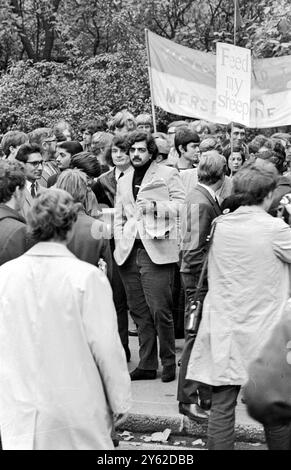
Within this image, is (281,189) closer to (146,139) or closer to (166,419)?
(146,139)

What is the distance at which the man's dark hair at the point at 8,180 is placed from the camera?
581cm

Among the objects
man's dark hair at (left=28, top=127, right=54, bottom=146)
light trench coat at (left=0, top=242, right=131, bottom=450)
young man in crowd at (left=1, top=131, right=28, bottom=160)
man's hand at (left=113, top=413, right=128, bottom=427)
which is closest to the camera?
light trench coat at (left=0, top=242, right=131, bottom=450)

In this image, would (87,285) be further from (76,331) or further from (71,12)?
(71,12)

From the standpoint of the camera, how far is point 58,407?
4082mm

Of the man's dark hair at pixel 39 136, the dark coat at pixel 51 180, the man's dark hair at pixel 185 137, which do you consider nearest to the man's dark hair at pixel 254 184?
the man's dark hair at pixel 185 137

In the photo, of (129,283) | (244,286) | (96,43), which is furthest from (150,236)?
(96,43)

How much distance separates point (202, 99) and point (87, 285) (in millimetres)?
6598

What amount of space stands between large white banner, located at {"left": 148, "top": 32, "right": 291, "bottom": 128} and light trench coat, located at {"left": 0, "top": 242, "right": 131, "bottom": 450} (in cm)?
618

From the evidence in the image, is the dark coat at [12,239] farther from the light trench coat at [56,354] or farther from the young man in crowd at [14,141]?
the young man in crowd at [14,141]

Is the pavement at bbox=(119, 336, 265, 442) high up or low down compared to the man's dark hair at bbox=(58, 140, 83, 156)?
down

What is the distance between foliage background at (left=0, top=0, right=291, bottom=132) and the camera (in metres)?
16.4

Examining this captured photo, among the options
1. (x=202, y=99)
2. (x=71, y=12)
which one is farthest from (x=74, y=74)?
(x=202, y=99)

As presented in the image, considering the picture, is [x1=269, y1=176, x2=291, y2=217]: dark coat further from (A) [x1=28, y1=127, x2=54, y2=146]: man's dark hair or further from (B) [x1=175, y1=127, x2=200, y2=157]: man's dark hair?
(A) [x1=28, y1=127, x2=54, y2=146]: man's dark hair

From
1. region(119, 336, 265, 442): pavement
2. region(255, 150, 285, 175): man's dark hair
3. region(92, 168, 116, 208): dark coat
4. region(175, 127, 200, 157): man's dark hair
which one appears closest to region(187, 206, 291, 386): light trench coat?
region(119, 336, 265, 442): pavement
